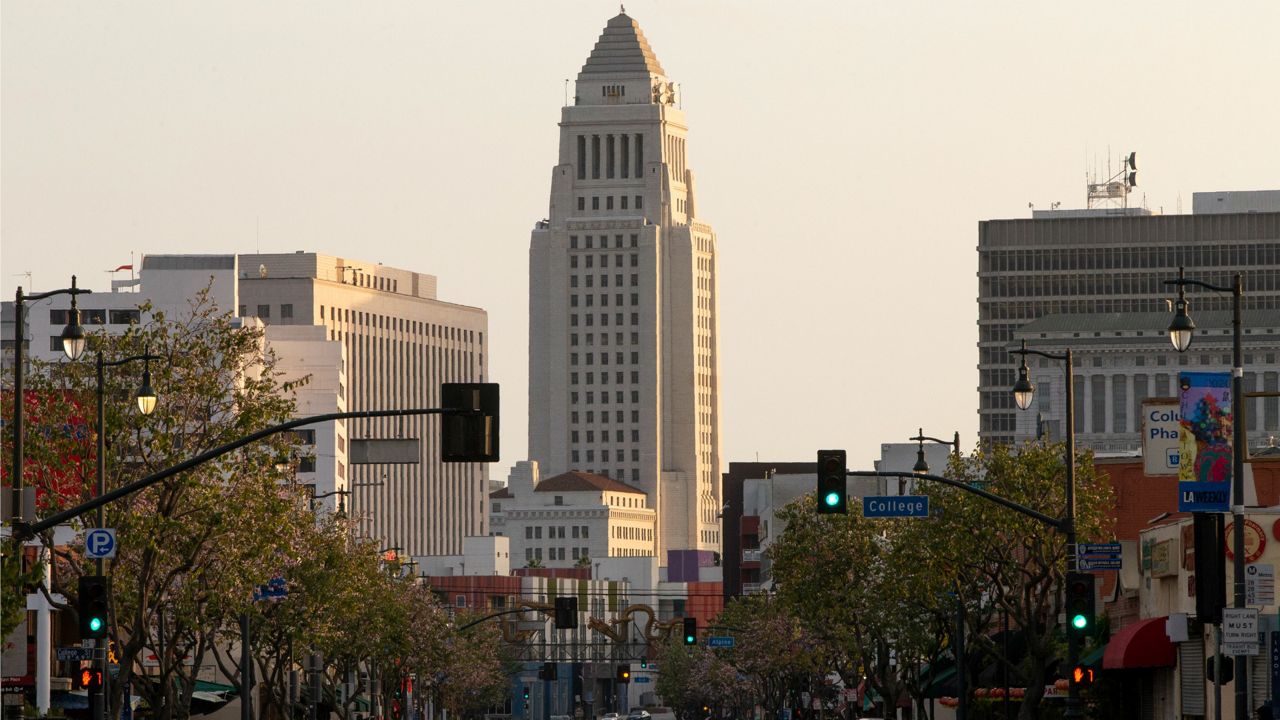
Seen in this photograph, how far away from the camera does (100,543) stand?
43375mm

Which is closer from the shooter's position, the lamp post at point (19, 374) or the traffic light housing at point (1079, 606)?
the lamp post at point (19, 374)

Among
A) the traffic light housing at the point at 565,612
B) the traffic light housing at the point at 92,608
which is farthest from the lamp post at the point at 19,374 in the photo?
the traffic light housing at the point at 565,612

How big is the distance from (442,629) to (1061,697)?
2222 inches

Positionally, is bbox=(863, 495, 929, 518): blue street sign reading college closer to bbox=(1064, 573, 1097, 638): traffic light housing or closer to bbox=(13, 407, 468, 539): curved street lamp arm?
bbox=(1064, 573, 1097, 638): traffic light housing

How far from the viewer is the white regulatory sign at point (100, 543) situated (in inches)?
1705

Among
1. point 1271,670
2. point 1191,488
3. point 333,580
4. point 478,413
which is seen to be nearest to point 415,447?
point 333,580

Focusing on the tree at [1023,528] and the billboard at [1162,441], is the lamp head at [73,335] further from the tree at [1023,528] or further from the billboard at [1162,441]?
the tree at [1023,528]

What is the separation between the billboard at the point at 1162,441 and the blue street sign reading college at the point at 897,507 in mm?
5907

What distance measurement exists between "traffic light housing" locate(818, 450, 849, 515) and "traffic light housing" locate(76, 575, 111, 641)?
13.6 metres

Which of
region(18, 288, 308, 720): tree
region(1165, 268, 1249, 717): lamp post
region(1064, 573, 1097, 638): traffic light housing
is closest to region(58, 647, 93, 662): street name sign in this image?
region(18, 288, 308, 720): tree

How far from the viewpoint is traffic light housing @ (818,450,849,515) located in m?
44.6

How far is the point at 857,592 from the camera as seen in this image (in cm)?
8019

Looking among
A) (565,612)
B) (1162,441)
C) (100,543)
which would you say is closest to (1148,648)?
(1162,441)

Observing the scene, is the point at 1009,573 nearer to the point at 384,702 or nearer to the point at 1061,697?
the point at 1061,697
